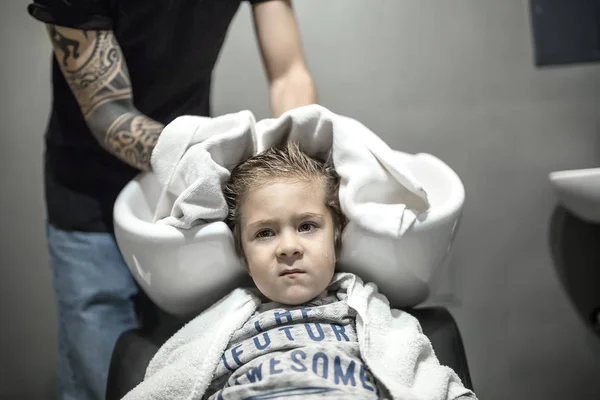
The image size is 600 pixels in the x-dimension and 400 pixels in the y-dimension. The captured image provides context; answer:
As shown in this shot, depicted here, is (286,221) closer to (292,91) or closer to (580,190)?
(292,91)

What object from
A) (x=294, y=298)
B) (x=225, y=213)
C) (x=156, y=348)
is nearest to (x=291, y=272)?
(x=294, y=298)

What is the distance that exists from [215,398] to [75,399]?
543 mm

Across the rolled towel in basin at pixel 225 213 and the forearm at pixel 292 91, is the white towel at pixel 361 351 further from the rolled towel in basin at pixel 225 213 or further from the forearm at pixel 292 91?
the forearm at pixel 292 91

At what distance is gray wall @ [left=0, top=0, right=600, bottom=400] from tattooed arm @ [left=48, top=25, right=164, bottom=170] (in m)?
0.48

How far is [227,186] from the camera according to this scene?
1.05 meters

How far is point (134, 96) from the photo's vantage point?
1248 millimetres

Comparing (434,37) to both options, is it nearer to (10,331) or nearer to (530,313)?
(530,313)

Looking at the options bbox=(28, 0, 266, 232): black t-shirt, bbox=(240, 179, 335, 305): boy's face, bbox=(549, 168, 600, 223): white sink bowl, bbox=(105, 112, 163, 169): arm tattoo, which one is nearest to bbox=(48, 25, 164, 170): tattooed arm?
bbox=(105, 112, 163, 169): arm tattoo

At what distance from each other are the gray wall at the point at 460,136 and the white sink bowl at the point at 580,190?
0.17 m

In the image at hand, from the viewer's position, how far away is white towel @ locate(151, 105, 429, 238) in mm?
969

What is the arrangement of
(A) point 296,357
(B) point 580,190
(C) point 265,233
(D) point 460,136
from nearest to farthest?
(A) point 296,357
(C) point 265,233
(B) point 580,190
(D) point 460,136

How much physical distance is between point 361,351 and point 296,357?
99mm

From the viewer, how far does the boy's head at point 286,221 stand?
0.96 meters

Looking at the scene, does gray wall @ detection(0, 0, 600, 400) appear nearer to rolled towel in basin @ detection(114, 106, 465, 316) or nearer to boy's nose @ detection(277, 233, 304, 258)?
rolled towel in basin @ detection(114, 106, 465, 316)
